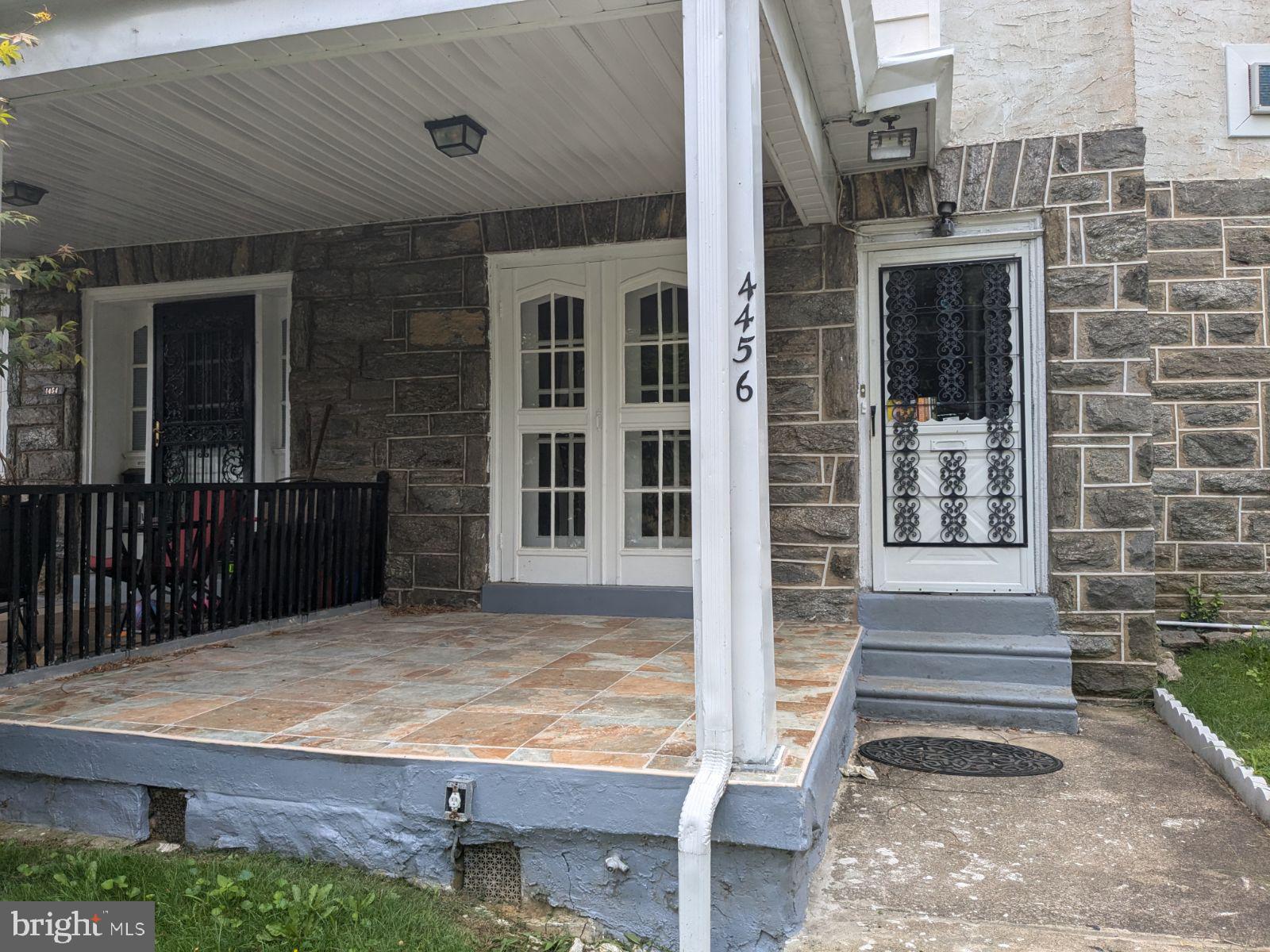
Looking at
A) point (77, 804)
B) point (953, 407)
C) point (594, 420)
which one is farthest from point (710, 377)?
point (594, 420)

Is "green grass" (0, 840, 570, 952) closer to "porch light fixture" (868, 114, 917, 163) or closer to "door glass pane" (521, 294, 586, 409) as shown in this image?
"door glass pane" (521, 294, 586, 409)

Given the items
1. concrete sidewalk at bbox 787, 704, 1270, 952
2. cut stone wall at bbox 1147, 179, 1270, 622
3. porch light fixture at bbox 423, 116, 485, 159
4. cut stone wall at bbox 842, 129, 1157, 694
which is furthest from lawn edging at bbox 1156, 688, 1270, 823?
porch light fixture at bbox 423, 116, 485, 159

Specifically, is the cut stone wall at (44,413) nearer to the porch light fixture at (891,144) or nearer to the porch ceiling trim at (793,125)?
the porch ceiling trim at (793,125)

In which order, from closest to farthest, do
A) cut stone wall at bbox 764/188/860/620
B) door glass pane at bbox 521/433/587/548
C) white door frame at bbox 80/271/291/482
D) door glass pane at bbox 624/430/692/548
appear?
1. cut stone wall at bbox 764/188/860/620
2. door glass pane at bbox 624/430/692/548
3. door glass pane at bbox 521/433/587/548
4. white door frame at bbox 80/271/291/482

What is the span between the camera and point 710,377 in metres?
2.42

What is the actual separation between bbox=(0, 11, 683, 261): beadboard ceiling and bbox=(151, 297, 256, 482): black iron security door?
0.56 meters

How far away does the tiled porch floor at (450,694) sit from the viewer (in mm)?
2766

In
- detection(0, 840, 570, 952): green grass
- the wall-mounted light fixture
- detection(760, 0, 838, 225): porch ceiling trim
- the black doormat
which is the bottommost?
the black doormat

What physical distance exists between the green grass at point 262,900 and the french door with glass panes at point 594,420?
9.83 feet

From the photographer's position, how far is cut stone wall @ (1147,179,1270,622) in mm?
5207

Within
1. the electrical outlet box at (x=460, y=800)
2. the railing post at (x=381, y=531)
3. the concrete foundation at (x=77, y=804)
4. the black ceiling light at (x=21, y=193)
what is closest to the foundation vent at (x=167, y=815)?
the concrete foundation at (x=77, y=804)

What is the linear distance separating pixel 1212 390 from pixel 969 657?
2.21 metres

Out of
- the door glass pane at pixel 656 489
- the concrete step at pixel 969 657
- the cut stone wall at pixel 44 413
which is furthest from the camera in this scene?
the cut stone wall at pixel 44 413

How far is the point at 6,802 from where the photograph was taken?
3.06 metres
